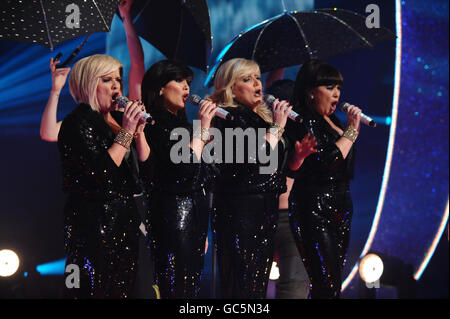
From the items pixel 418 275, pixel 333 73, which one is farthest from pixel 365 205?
pixel 333 73

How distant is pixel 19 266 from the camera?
3268mm

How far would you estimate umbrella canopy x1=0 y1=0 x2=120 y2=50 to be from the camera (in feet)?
8.84

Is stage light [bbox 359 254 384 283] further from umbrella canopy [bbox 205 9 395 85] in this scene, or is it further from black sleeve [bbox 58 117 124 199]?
black sleeve [bbox 58 117 124 199]

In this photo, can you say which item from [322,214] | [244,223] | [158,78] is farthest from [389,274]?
[158,78]

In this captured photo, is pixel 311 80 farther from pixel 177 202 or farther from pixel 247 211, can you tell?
pixel 177 202

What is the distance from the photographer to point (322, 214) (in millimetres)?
3088

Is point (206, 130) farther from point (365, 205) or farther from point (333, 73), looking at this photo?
point (365, 205)

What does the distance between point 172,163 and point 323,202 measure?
86cm

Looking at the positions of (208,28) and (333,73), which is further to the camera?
(208,28)

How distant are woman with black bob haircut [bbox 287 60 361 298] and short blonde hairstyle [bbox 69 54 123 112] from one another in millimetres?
1127

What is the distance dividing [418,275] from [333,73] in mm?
2515

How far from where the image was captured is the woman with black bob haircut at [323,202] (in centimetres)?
308
